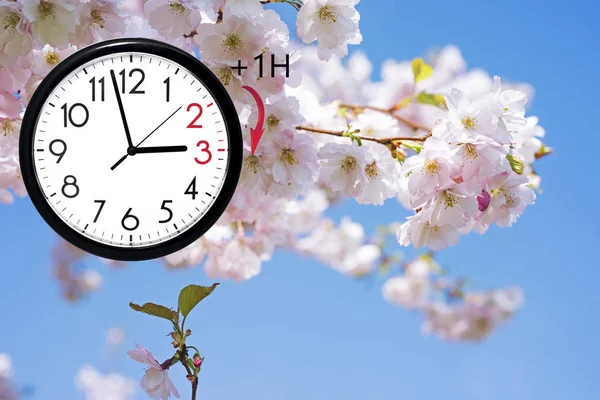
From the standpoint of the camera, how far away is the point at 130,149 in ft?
3.84

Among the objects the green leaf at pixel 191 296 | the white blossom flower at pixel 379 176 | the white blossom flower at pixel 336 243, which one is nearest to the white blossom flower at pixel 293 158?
the white blossom flower at pixel 379 176

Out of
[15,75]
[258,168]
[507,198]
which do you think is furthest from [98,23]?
[507,198]

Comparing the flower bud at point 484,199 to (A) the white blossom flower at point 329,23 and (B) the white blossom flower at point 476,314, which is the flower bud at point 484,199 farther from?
A: (B) the white blossom flower at point 476,314

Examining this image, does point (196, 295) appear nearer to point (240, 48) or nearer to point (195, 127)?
point (195, 127)

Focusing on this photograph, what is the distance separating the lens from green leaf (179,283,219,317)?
3.73ft

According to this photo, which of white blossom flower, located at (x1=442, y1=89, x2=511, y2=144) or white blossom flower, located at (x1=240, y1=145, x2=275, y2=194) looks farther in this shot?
white blossom flower, located at (x1=240, y1=145, x2=275, y2=194)

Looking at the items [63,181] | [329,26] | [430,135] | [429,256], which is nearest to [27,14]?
[63,181]

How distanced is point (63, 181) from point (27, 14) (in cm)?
34

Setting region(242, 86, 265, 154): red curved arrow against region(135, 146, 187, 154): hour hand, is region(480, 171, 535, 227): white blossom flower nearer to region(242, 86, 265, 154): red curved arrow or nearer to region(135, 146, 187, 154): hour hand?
region(242, 86, 265, 154): red curved arrow

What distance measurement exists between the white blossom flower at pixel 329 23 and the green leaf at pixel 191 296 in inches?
23.3

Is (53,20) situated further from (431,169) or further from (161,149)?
(431,169)

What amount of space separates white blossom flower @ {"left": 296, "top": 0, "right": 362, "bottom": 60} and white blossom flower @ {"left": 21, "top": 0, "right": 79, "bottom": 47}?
0.46 metres

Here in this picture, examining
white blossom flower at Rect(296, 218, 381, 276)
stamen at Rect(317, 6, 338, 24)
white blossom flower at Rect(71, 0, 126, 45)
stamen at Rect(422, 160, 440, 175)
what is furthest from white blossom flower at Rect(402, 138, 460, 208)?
white blossom flower at Rect(296, 218, 381, 276)

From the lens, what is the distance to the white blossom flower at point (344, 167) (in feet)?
4.43
